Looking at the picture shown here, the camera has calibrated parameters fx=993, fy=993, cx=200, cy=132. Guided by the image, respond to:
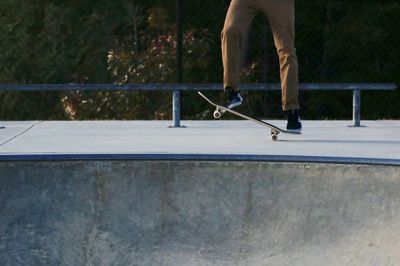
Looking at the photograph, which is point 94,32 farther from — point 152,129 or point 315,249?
point 315,249

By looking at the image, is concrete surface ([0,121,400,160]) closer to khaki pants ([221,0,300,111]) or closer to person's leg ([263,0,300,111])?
person's leg ([263,0,300,111])

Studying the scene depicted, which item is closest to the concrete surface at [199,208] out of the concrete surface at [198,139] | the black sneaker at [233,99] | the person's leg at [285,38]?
the concrete surface at [198,139]

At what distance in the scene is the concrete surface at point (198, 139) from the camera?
725 cm

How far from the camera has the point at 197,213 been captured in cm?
629

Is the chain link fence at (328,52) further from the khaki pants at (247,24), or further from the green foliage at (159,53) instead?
the khaki pants at (247,24)

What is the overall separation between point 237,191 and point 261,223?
0.29 meters

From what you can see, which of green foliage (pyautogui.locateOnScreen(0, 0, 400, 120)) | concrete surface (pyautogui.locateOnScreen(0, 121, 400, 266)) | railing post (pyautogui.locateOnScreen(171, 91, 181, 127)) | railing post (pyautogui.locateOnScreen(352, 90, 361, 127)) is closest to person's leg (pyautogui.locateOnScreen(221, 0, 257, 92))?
concrete surface (pyautogui.locateOnScreen(0, 121, 400, 266))

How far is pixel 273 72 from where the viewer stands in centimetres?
A: 1647

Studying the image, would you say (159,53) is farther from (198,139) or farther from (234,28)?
(234,28)

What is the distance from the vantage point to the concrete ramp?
19.8ft

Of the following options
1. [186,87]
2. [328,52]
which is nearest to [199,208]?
[186,87]

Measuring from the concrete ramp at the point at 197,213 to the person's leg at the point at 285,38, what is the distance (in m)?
1.81

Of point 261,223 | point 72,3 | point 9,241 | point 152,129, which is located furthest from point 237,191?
point 72,3

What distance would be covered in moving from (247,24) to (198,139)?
3.63ft
